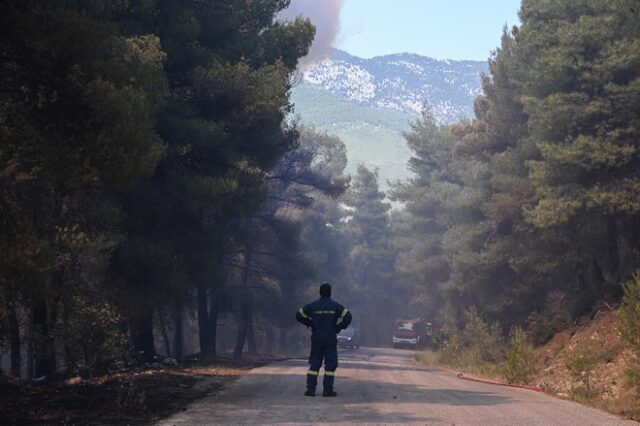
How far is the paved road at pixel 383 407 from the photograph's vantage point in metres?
11.5

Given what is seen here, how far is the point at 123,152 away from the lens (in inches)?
518

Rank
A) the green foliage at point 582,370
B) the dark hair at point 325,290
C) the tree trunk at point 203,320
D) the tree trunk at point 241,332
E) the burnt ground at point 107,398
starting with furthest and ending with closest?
the tree trunk at point 241,332 < the tree trunk at point 203,320 < the green foliage at point 582,370 < the dark hair at point 325,290 < the burnt ground at point 107,398

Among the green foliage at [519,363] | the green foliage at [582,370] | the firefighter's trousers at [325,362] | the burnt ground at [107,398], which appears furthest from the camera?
the green foliage at [519,363]

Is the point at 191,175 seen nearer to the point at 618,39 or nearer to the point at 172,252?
the point at 172,252

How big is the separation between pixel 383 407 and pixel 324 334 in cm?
214

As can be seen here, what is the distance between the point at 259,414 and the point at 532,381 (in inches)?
518

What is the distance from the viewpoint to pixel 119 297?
22547mm

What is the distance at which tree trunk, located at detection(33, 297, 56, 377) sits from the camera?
18906 mm

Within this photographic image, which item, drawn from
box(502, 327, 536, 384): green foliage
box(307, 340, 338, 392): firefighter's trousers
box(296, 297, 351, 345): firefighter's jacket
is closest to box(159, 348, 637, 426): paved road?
box(307, 340, 338, 392): firefighter's trousers

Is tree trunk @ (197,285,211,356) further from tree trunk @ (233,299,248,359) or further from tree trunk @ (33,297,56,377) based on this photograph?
tree trunk @ (33,297,56,377)

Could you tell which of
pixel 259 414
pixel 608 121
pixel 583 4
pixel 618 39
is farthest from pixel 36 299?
pixel 583 4

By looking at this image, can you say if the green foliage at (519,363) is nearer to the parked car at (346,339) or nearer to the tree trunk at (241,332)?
the tree trunk at (241,332)

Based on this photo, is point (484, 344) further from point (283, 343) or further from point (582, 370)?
point (283, 343)

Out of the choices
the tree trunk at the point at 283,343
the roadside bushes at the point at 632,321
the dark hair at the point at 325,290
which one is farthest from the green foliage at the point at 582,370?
the tree trunk at the point at 283,343
